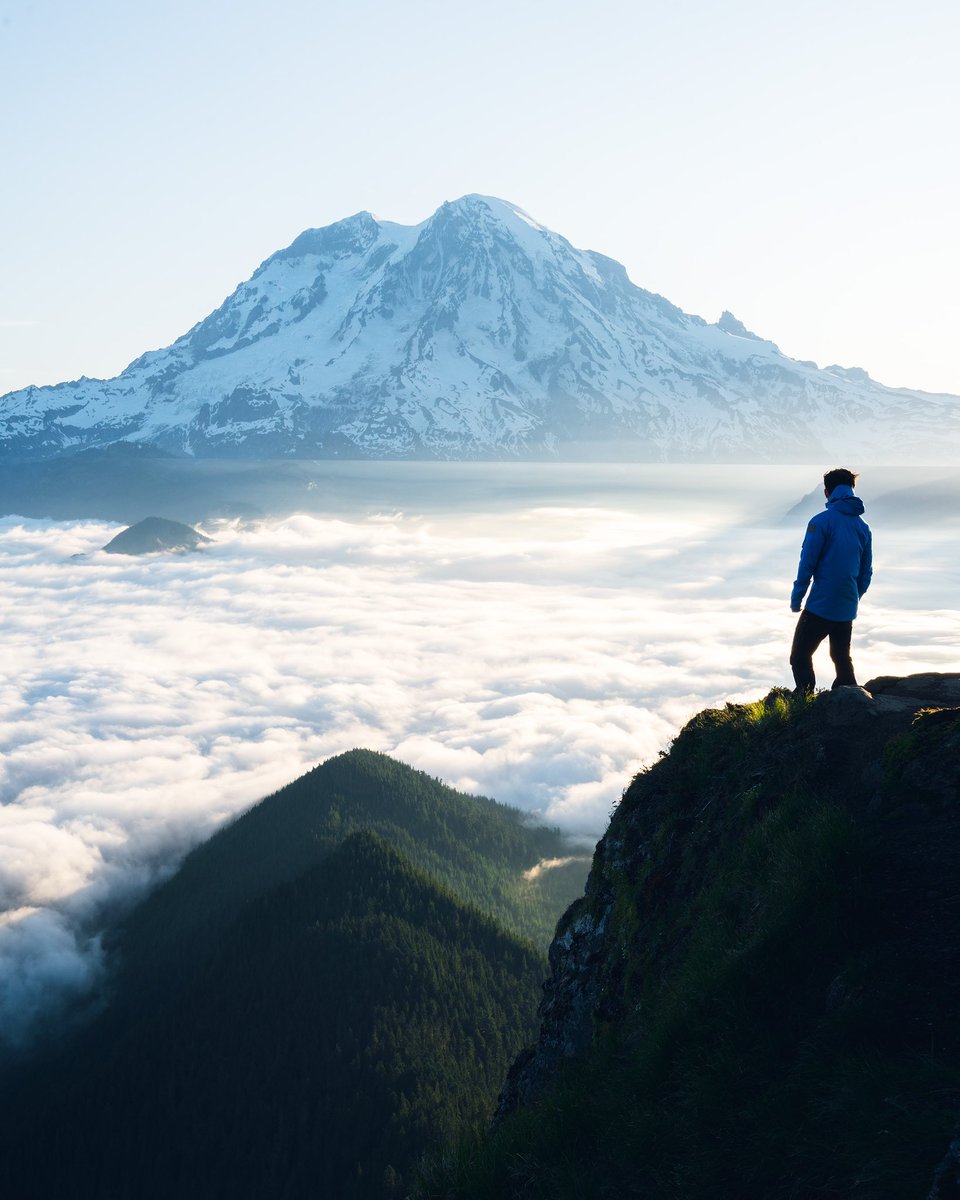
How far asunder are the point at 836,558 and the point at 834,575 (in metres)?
0.28

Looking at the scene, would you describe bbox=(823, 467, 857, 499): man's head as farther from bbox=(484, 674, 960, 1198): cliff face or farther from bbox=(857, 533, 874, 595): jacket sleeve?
bbox=(484, 674, 960, 1198): cliff face

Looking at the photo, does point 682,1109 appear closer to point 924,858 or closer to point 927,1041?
point 927,1041

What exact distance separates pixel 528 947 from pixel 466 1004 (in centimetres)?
2035

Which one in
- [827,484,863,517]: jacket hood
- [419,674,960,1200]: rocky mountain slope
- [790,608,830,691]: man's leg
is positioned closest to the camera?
[419,674,960,1200]: rocky mountain slope

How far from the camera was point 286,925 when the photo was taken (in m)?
148

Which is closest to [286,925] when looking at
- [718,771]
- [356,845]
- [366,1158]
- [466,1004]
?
[356,845]

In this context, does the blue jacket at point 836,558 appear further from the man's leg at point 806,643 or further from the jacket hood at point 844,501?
the man's leg at point 806,643

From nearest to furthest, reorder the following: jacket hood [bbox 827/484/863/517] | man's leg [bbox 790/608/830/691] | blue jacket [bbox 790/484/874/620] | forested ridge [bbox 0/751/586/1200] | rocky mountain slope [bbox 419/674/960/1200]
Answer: rocky mountain slope [bbox 419/674/960/1200] < blue jacket [bbox 790/484/874/620] < jacket hood [bbox 827/484/863/517] < man's leg [bbox 790/608/830/691] < forested ridge [bbox 0/751/586/1200]

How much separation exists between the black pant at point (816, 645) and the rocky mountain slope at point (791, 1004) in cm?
157

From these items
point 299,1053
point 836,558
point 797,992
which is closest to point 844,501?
point 836,558

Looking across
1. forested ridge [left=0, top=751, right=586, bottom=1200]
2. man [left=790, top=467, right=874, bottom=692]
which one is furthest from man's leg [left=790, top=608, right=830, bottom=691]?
forested ridge [left=0, top=751, right=586, bottom=1200]

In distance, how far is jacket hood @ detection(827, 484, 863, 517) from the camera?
14.0 metres

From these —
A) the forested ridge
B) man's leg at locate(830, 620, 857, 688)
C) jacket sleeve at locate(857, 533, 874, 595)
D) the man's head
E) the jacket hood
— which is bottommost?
the forested ridge

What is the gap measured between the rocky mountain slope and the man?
1.71m
